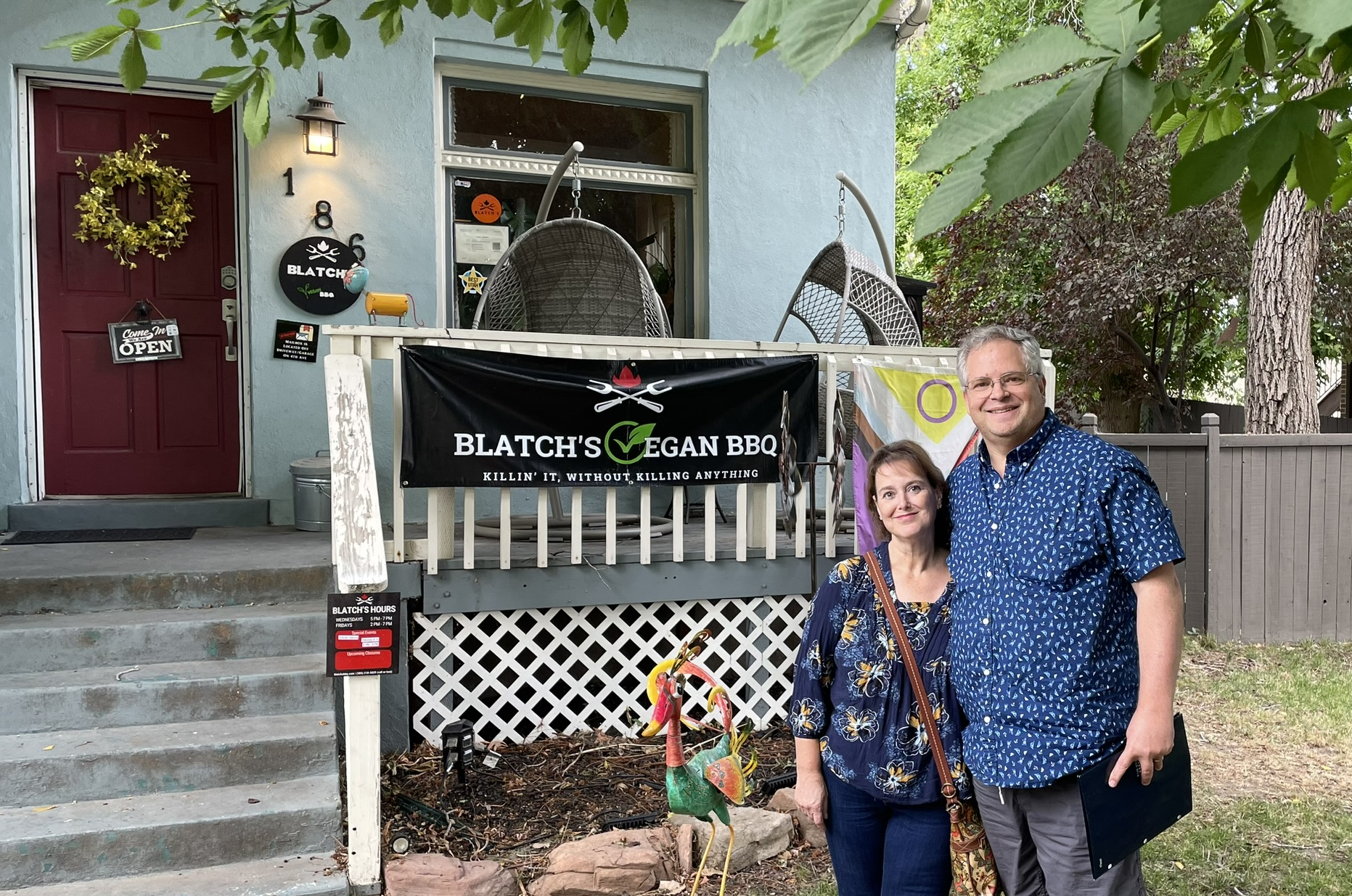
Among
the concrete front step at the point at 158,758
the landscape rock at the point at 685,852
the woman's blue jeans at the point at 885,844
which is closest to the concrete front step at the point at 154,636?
the concrete front step at the point at 158,758

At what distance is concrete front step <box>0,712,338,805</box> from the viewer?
343 centimetres

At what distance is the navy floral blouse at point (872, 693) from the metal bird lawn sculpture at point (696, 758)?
530 millimetres

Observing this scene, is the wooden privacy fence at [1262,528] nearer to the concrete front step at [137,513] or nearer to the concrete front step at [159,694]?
the concrete front step at [159,694]

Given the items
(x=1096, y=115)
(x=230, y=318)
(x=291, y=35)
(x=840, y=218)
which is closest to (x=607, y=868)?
(x=291, y=35)

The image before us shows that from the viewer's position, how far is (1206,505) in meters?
6.96

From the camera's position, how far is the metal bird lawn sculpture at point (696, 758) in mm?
2734

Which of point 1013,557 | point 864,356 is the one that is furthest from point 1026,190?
point 864,356

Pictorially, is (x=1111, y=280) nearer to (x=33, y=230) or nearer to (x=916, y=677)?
(x=33, y=230)

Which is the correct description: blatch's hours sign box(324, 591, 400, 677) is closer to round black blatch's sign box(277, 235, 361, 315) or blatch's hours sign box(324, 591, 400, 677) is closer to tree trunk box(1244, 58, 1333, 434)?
round black blatch's sign box(277, 235, 361, 315)

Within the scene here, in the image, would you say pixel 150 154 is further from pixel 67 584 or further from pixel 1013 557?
pixel 1013 557

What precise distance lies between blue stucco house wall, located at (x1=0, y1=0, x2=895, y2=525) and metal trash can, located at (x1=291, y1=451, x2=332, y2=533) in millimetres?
235

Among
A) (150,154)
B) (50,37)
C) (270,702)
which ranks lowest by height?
(270,702)

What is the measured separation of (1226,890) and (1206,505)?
4183 millimetres

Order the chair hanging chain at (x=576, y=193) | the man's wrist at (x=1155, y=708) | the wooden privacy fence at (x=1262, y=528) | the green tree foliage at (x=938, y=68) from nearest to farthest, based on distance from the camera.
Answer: the man's wrist at (x=1155, y=708), the chair hanging chain at (x=576, y=193), the wooden privacy fence at (x=1262, y=528), the green tree foliage at (x=938, y=68)
